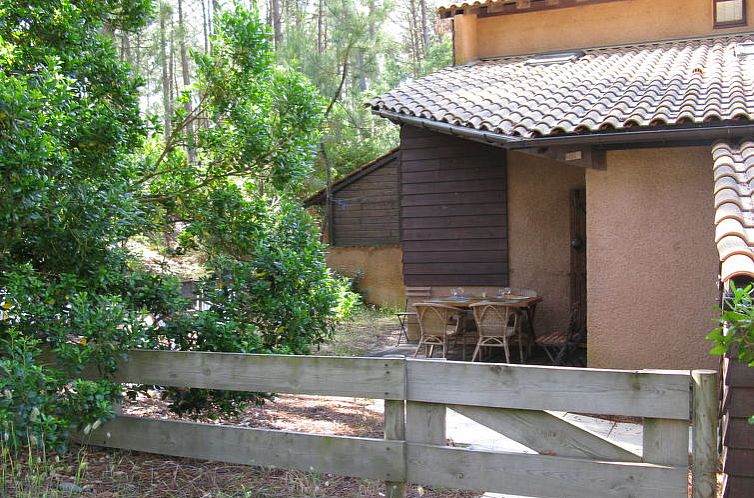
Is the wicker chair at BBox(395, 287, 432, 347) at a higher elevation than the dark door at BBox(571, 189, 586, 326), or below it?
below

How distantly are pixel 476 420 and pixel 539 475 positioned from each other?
1.53 feet

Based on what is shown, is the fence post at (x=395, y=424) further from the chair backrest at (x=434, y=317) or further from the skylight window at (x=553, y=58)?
the skylight window at (x=553, y=58)

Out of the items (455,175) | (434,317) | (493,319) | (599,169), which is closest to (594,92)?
(599,169)

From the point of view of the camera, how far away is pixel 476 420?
418 centimetres

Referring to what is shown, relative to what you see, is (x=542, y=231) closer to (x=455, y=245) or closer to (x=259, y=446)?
(x=455, y=245)

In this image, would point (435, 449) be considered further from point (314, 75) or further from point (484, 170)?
point (314, 75)

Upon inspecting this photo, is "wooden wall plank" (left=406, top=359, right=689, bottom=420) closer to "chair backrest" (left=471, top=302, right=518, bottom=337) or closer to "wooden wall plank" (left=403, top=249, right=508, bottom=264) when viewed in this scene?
"chair backrest" (left=471, top=302, right=518, bottom=337)

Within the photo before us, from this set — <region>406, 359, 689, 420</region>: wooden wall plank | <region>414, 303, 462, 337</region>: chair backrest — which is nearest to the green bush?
<region>414, 303, 462, 337</region>: chair backrest

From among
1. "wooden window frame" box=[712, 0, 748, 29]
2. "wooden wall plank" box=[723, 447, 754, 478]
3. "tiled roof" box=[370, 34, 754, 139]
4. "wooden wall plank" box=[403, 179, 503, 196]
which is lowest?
"wooden wall plank" box=[723, 447, 754, 478]

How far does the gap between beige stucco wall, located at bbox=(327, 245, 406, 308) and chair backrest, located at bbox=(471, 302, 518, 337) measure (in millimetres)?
7383

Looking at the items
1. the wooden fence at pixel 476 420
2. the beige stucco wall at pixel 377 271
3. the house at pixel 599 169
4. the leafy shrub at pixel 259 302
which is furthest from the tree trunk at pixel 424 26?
the wooden fence at pixel 476 420

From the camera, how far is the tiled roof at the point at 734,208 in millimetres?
Result: 4266

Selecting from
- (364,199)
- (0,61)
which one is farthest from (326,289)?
(364,199)

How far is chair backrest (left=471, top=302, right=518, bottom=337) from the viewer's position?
29.9 feet
